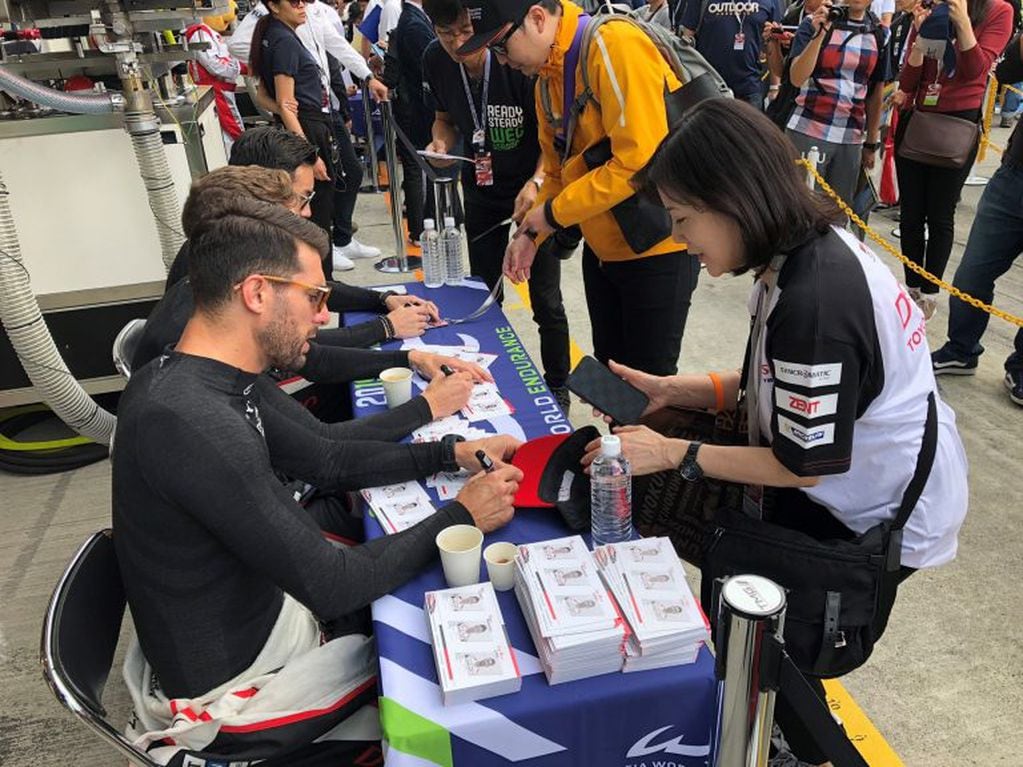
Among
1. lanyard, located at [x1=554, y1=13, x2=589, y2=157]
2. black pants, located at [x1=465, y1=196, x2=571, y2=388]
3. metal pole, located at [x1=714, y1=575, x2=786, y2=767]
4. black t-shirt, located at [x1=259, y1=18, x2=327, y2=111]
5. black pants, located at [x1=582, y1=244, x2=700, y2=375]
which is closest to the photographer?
metal pole, located at [x1=714, y1=575, x2=786, y2=767]

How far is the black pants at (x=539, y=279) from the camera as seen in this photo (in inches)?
148

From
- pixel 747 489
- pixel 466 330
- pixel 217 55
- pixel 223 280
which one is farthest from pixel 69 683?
pixel 217 55

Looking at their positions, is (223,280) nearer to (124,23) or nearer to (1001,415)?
(124,23)

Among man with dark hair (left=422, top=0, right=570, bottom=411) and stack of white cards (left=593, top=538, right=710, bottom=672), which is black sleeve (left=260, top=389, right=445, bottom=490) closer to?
stack of white cards (left=593, top=538, right=710, bottom=672)

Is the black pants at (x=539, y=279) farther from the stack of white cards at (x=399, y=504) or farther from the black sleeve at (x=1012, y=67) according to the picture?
the black sleeve at (x=1012, y=67)

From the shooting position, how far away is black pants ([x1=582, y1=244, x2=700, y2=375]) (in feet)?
9.02

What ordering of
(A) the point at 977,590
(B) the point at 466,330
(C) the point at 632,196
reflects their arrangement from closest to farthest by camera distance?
(C) the point at 632,196 → (A) the point at 977,590 → (B) the point at 466,330

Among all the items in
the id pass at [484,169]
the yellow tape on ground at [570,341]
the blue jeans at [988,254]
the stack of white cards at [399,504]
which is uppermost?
the id pass at [484,169]

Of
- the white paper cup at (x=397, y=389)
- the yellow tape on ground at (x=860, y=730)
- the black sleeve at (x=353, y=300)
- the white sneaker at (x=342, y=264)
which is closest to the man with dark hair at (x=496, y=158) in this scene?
the black sleeve at (x=353, y=300)

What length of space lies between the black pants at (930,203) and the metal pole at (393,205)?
333 centimetres

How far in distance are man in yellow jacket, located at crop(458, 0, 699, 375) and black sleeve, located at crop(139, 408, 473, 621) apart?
1.37 metres

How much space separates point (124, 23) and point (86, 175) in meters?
0.69

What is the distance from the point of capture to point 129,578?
1572 mm

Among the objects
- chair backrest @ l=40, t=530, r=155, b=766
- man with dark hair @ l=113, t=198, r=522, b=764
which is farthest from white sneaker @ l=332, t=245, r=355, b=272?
chair backrest @ l=40, t=530, r=155, b=766
